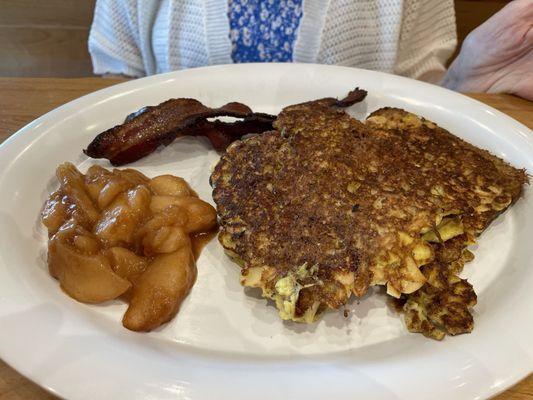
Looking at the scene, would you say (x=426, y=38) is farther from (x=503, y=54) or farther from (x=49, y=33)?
(x=49, y=33)

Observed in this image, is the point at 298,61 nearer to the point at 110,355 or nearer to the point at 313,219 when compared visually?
the point at 313,219

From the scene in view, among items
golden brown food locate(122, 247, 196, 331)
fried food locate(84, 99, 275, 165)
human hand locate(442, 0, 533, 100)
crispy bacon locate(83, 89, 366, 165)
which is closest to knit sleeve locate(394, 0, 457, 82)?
human hand locate(442, 0, 533, 100)

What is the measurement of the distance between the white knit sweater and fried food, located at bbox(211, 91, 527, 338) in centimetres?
53

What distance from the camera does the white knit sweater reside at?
1.71 metres

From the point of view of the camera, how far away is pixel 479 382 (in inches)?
34.0

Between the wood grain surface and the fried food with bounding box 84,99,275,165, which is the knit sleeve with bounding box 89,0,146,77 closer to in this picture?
the fried food with bounding box 84,99,275,165

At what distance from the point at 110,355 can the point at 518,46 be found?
1594mm

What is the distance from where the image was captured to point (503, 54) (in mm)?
1688

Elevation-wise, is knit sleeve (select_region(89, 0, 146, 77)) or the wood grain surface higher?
knit sleeve (select_region(89, 0, 146, 77))

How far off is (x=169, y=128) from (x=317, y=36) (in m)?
0.68

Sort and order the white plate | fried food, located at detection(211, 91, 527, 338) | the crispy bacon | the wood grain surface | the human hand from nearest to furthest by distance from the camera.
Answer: the white plate
fried food, located at detection(211, 91, 527, 338)
the crispy bacon
the human hand
the wood grain surface

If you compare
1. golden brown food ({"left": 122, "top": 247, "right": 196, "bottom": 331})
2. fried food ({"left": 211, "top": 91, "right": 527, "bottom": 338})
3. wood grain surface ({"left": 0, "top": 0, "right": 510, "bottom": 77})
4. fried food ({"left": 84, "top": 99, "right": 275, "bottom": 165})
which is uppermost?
fried food ({"left": 211, "top": 91, "right": 527, "bottom": 338})

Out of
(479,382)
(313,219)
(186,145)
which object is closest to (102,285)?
(313,219)

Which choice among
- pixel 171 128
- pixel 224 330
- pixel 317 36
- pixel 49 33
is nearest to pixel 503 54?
pixel 317 36
